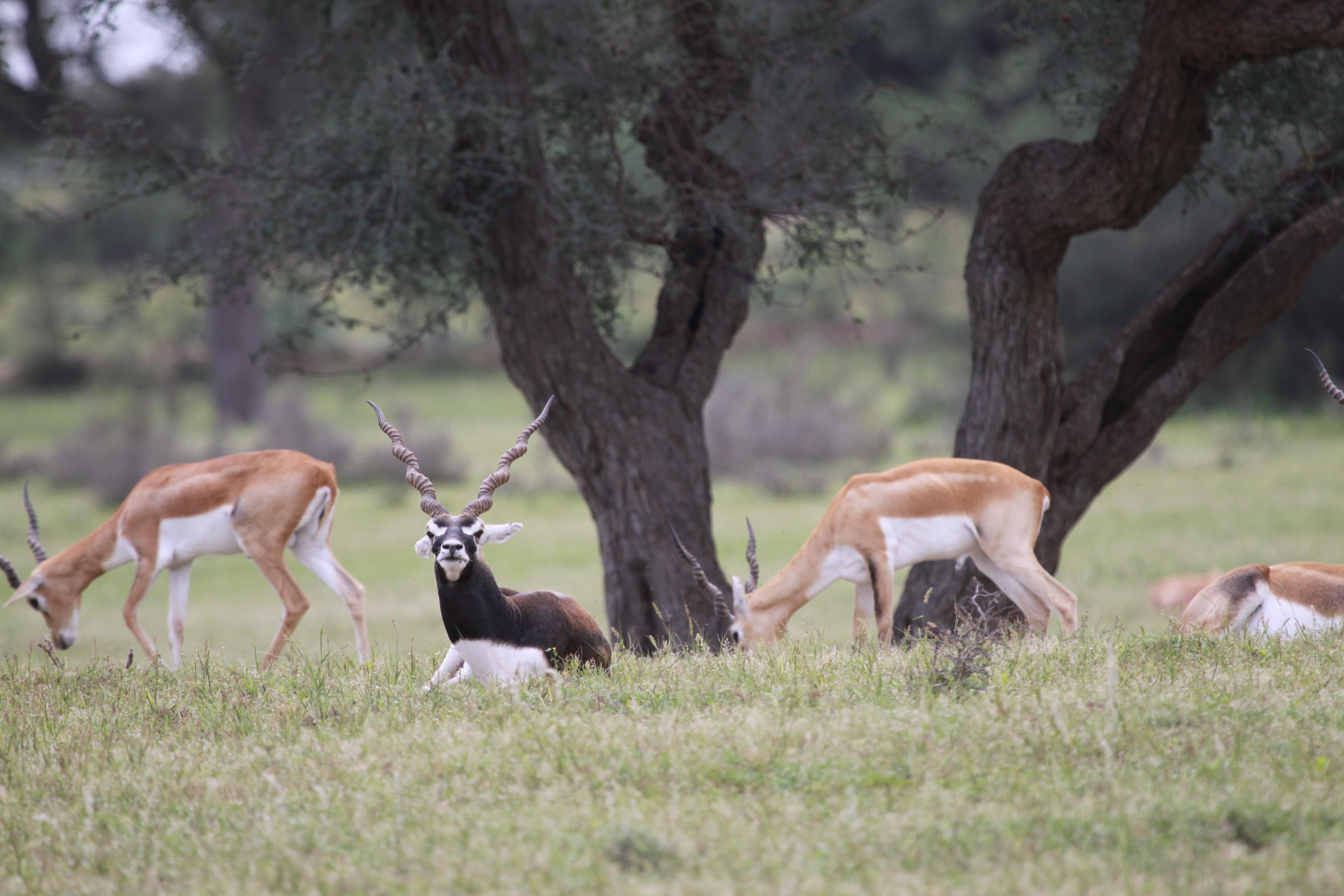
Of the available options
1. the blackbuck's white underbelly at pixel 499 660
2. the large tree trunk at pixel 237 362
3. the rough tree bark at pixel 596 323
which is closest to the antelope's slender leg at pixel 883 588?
the rough tree bark at pixel 596 323

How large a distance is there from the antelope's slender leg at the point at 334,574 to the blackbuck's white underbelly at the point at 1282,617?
5.35 metres

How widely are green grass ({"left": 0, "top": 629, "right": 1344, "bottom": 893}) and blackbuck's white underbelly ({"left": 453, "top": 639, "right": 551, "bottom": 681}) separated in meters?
0.24

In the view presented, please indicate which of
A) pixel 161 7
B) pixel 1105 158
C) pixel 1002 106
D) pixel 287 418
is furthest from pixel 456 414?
pixel 1105 158

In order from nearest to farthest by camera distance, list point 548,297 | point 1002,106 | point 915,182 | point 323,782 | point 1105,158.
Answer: point 323,782
point 1105,158
point 548,297
point 915,182
point 1002,106

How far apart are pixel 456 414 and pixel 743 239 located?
27036 millimetres

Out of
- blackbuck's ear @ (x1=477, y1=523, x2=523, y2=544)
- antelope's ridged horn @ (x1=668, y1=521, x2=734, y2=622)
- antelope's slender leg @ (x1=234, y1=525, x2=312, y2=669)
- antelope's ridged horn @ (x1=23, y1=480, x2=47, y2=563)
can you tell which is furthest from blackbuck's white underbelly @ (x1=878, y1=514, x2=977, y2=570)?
antelope's ridged horn @ (x1=23, y1=480, x2=47, y2=563)

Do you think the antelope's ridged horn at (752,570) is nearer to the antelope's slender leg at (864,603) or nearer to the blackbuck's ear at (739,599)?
the blackbuck's ear at (739,599)

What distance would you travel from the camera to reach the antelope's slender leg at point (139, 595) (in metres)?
8.64

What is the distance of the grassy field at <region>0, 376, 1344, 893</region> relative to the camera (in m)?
3.75

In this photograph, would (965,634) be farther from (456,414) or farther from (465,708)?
(456,414)

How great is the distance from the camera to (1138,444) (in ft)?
30.9

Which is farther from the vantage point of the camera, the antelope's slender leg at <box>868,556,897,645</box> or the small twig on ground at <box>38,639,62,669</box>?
the antelope's slender leg at <box>868,556,897,645</box>

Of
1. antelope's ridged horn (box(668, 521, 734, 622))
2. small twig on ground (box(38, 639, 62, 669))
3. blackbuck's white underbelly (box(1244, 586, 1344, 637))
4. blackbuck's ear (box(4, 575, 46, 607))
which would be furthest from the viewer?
blackbuck's ear (box(4, 575, 46, 607))

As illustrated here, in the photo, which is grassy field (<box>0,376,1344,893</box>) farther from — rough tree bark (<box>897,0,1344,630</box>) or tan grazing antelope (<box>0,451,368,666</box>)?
rough tree bark (<box>897,0,1344,630</box>)
